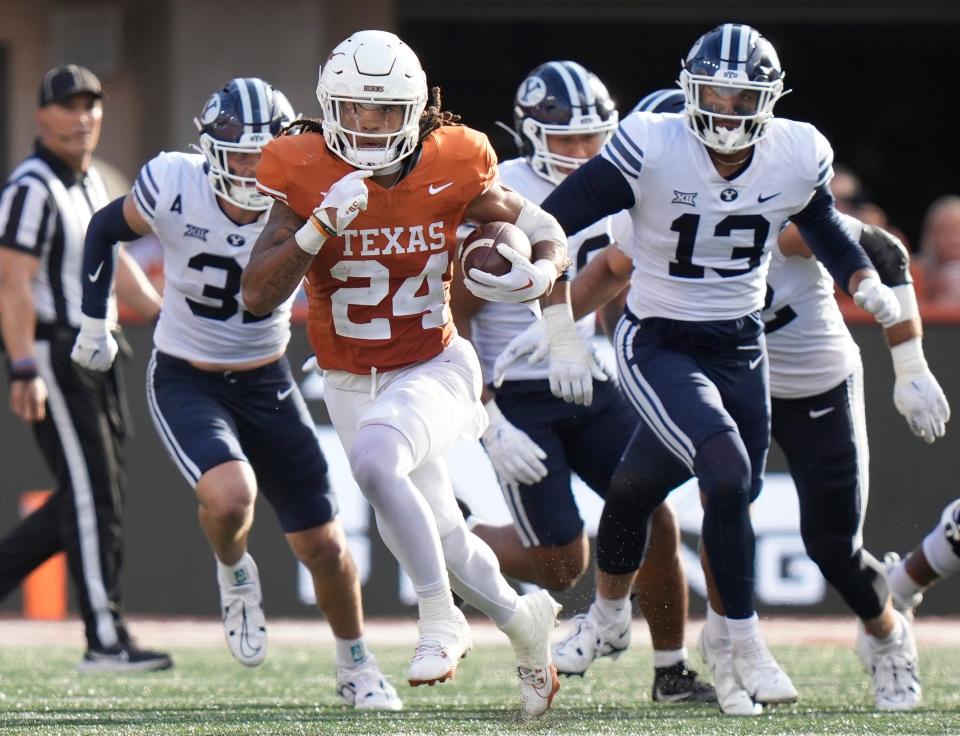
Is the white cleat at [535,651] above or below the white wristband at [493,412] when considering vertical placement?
below

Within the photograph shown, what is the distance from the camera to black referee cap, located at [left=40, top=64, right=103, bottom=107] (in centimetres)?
648

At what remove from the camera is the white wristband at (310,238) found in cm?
427

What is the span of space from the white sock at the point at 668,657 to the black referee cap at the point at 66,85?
2.79 metres

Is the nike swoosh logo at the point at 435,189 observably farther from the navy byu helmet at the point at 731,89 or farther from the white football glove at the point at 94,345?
the white football glove at the point at 94,345

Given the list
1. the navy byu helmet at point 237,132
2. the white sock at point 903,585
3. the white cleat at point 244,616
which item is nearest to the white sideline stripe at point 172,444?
the white cleat at point 244,616

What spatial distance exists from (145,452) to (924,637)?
128 inches

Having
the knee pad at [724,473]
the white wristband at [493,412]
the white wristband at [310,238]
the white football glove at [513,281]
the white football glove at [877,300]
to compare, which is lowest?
the white wristband at [493,412]

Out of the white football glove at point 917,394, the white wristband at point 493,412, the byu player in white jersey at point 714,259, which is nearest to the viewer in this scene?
the byu player in white jersey at point 714,259

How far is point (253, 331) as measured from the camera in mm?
5566

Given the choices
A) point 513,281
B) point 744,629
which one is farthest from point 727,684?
point 513,281

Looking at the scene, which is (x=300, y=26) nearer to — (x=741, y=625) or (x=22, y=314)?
(x=22, y=314)

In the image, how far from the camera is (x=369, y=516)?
7.68m

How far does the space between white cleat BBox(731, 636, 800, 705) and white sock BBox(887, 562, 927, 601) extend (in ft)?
3.75

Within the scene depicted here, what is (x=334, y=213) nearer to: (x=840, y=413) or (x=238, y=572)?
(x=238, y=572)
